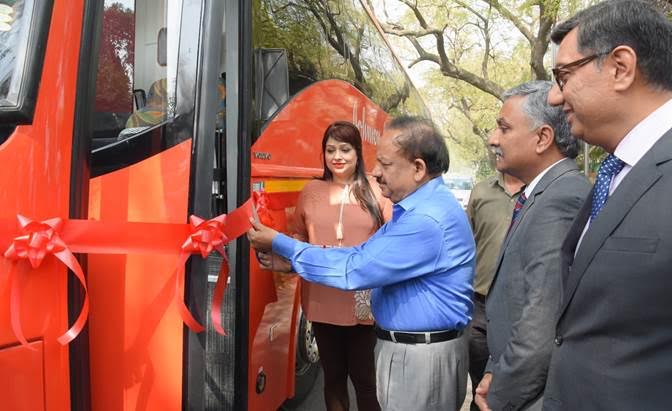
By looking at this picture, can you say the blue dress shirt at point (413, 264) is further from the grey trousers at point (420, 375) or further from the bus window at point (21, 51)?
the bus window at point (21, 51)

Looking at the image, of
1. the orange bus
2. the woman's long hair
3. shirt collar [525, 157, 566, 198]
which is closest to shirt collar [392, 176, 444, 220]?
shirt collar [525, 157, 566, 198]

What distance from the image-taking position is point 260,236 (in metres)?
2.45

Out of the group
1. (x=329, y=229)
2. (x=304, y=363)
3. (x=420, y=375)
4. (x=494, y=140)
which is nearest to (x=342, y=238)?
(x=329, y=229)

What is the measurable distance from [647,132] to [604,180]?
19 centimetres

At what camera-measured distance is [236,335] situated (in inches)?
100

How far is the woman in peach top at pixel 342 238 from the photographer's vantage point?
3156 millimetres


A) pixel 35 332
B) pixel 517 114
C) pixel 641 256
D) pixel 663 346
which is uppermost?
pixel 517 114

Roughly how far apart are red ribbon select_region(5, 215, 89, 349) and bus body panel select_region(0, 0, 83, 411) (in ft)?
0.11

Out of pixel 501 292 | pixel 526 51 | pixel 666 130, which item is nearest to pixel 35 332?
pixel 501 292

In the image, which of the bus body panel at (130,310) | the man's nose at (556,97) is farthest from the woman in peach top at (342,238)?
the man's nose at (556,97)

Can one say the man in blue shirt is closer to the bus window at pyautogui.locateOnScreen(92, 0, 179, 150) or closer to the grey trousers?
the grey trousers

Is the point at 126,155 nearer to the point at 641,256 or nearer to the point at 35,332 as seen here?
the point at 35,332

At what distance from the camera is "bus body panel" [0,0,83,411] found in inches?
66.5

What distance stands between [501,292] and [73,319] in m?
1.42
